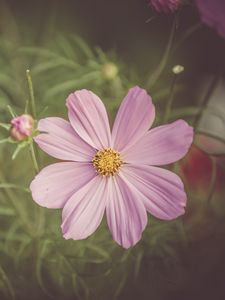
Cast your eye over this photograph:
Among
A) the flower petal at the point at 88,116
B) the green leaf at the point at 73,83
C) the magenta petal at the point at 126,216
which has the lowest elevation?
Result: the magenta petal at the point at 126,216

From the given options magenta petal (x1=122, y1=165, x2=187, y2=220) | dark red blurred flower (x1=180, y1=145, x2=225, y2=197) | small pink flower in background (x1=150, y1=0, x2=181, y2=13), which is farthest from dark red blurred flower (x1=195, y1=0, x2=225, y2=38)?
dark red blurred flower (x1=180, y1=145, x2=225, y2=197)

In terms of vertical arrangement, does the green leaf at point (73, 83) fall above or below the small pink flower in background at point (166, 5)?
above

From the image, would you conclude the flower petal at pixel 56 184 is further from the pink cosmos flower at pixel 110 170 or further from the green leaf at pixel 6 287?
the green leaf at pixel 6 287

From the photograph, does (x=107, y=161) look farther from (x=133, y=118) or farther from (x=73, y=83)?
(x=73, y=83)

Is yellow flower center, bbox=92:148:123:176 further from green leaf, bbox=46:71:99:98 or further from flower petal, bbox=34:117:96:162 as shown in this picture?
green leaf, bbox=46:71:99:98

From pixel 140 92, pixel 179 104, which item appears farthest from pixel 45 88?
pixel 140 92

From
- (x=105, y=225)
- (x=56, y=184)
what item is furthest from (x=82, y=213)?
(x=105, y=225)

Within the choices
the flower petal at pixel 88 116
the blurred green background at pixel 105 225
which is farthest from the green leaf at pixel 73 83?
the flower petal at pixel 88 116
